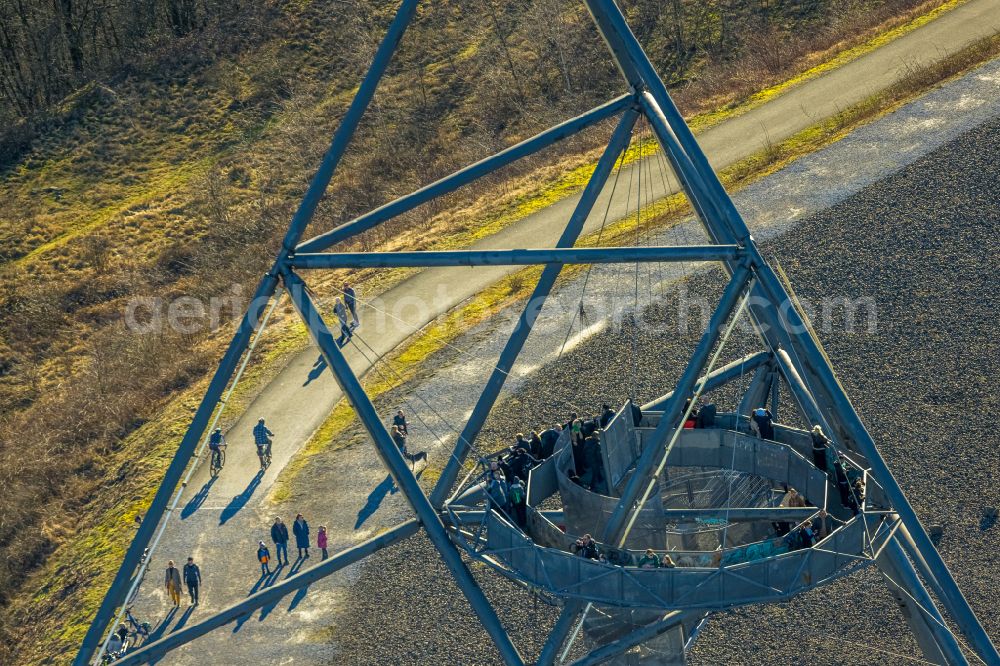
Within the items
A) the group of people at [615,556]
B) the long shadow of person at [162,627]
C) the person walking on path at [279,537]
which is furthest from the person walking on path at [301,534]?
the group of people at [615,556]

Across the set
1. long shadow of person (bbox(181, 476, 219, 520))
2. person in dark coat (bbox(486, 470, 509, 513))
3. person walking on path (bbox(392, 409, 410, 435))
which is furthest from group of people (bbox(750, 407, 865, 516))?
long shadow of person (bbox(181, 476, 219, 520))

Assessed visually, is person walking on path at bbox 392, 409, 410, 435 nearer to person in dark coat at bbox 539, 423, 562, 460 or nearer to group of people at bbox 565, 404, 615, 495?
person in dark coat at bbox 539, 423, 562, 460

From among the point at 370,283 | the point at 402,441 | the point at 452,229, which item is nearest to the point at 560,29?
the point at 452,229

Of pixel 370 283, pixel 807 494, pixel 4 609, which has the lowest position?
pixel 4 609

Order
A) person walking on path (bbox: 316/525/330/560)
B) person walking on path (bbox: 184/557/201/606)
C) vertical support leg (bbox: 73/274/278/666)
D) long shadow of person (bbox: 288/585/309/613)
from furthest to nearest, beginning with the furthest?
person walking on path (bbox: 316/525/330/560) < person walking on path (bbox: 184/557/201/606) < long shadow of person (bbox: 288/585/309/613) < vertical support leg (bbox: 73/274/278/666)

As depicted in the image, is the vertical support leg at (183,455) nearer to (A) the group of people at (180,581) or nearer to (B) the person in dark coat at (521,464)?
(B) the person in dark coat at (521,464)

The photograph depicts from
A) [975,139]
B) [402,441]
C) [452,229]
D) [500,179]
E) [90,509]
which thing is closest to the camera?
[402,441]

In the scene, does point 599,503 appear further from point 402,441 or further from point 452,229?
point 452,229
